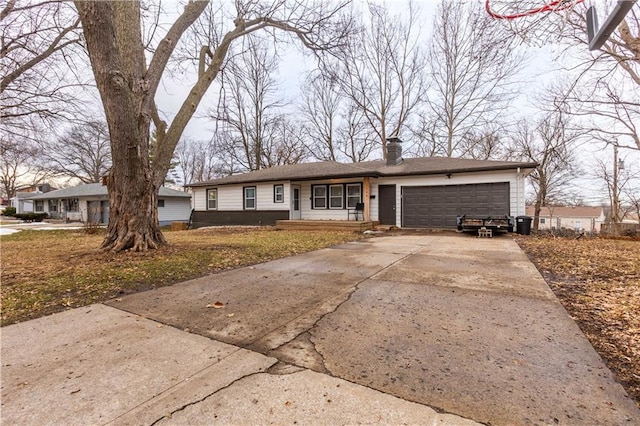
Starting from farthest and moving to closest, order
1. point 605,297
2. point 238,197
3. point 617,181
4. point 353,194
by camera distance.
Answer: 1. point 617,181
2. point 238,197
3. point 353,194
4. point 605,297

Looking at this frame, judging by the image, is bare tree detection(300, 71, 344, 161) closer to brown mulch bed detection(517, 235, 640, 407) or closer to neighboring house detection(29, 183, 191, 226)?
→ neighboring house detection(29, 183, 191, 226)

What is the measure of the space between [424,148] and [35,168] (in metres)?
47.5

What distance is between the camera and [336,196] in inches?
611

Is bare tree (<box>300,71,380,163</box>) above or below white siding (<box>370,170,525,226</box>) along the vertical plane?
above

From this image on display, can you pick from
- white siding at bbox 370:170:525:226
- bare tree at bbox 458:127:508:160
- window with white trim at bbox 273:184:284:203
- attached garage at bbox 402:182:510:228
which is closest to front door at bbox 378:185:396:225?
white siding at bbox 370:170:525:226

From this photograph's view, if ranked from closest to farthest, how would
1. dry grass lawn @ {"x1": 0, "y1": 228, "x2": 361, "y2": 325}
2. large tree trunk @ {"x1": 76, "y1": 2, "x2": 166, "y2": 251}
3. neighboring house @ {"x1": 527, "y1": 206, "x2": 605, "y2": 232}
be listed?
dry grass lawn @ {"x1": 0, "y1": 228, "x2": 361, "y2": 325} < large tree trunk @ {"x1": 76, "y1": 2, "x2": 166, "y2": 251} < neighboring house @ {"x1": 527, "y1": 206, "x2": 605, "y2": 232}

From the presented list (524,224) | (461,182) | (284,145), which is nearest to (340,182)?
(461,182)

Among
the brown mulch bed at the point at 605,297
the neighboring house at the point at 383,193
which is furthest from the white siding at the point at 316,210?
the brown mulch bed at the point at 605,297

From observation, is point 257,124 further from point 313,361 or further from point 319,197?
point 313,361

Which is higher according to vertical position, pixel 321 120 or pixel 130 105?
pixel 321 120

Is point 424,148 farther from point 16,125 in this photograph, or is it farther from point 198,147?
point 198,147

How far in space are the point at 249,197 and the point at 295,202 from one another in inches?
120

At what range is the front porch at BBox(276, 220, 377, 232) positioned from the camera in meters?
13.2

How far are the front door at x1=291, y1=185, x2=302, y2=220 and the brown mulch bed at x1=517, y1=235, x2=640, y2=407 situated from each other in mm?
11166
